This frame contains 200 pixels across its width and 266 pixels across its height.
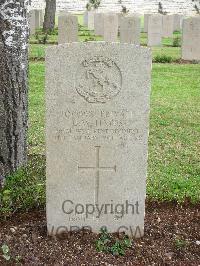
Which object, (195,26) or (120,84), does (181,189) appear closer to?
(120,84)

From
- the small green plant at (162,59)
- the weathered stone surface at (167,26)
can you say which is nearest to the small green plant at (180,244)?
the small green plant at (162,59)

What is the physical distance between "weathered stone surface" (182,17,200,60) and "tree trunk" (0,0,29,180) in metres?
10.9

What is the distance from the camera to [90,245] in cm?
432

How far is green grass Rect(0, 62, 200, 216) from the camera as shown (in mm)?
5090

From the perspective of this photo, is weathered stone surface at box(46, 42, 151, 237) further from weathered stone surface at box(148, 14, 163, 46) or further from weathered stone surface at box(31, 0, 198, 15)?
weathered stone surface at box(31, 0, 198, 15)

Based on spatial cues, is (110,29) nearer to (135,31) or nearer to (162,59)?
(135,31)

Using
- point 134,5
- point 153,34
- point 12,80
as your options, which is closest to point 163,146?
point 12,80

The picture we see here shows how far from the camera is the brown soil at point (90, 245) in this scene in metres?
4.14

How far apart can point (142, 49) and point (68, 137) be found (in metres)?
0.84

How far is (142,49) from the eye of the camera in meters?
4.10

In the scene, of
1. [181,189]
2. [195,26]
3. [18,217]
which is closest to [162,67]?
[195,26]

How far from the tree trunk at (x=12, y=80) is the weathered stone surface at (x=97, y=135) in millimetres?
1080

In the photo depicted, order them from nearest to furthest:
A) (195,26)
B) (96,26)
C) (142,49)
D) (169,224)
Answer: (142,49), (169,224), (195,26), (96,26)

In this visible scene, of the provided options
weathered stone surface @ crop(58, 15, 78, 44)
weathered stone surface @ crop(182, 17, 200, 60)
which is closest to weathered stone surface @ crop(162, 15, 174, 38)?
weathered stone surface @ crop(58, 15, 78, 44)
